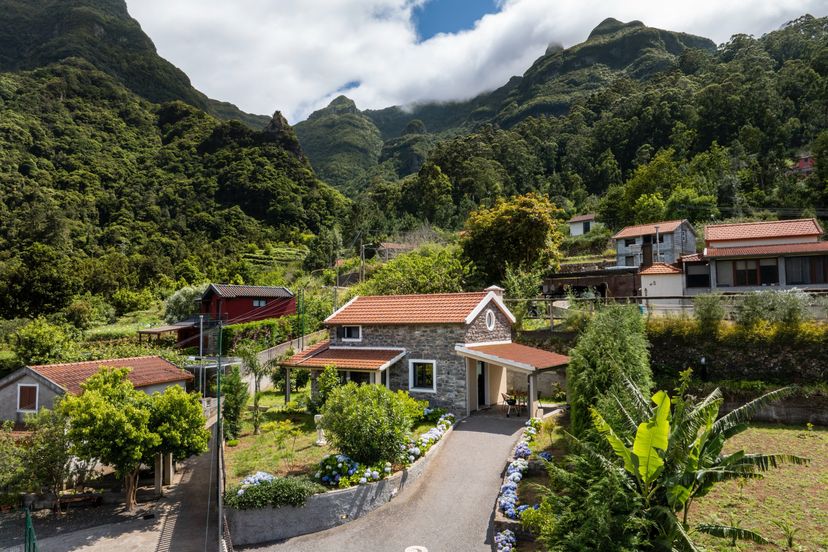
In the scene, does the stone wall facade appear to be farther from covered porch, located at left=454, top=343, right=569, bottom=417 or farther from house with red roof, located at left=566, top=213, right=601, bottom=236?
house with red roof, located at left=566, top=213, right=601, bottom=236

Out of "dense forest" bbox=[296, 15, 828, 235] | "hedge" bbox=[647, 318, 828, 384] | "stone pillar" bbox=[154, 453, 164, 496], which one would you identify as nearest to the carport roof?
"hedge" bbox=[647, 318, 828, 384]

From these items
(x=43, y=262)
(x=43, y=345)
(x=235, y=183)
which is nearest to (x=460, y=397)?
(x=43, y=345)

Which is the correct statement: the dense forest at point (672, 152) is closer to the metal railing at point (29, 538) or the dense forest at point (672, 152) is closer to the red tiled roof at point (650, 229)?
the red tiled roof at point (650, 229)

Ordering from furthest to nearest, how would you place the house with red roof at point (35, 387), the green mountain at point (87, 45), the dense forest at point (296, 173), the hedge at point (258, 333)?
the green mountain at point (87, 45)
the dense forest at point (296, 173)
the hedge at point (258, 333)
the house with red roof at point (35, 387)

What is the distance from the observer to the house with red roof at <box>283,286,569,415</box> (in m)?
20.7

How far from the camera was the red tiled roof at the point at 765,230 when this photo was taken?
105ft

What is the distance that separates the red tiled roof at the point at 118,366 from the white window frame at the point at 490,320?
15.0 m

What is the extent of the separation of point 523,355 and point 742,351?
8262 mm

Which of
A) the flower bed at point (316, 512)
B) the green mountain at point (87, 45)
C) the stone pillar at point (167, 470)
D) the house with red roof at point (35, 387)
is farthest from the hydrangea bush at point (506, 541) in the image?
the green mountain at point (87, 45)

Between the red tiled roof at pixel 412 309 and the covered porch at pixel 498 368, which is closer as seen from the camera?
the covered porch at pixel 498 368

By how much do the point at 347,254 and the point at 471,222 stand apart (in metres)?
34.0

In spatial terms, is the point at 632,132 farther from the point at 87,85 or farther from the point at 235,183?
the point at 87,85

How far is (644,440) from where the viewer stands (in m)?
8.84

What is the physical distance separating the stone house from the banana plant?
33.8 metres
